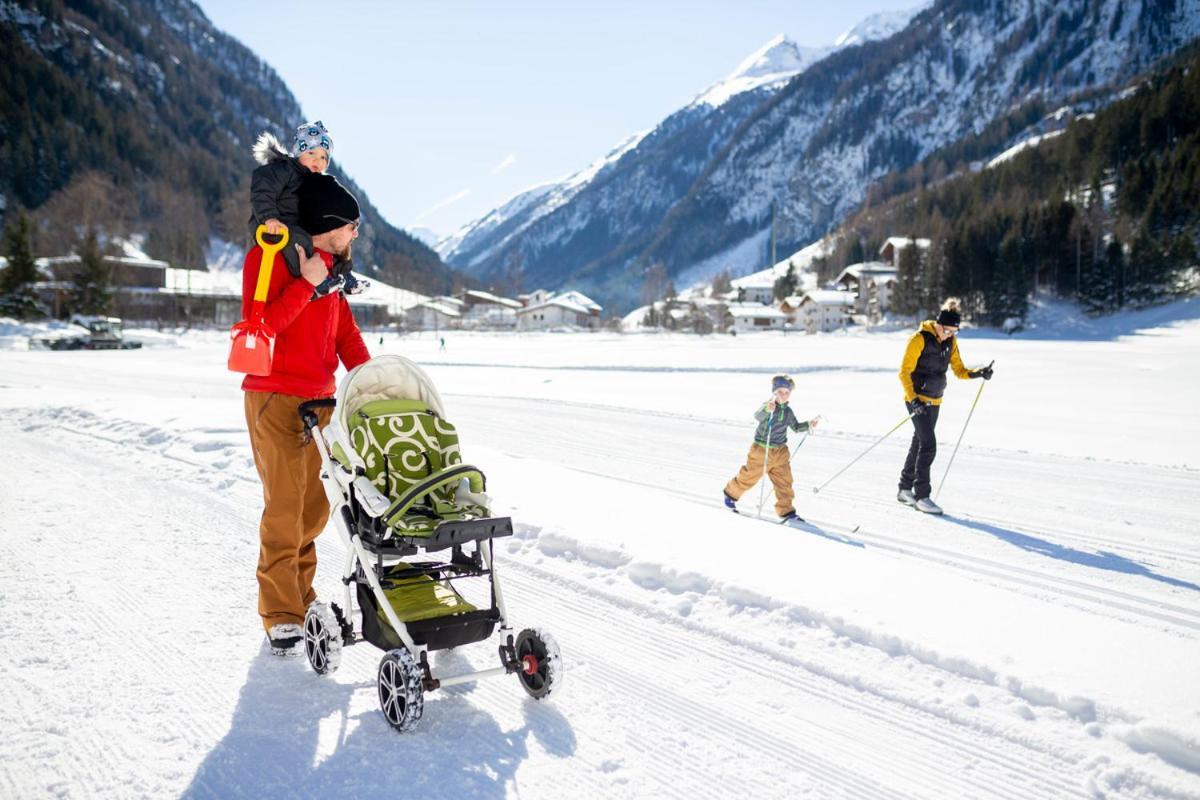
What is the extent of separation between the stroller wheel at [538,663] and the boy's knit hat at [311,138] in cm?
277

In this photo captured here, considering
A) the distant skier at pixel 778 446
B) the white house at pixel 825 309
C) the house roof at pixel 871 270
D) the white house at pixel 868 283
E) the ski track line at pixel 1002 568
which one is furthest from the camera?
the house roof at pixel 871 270

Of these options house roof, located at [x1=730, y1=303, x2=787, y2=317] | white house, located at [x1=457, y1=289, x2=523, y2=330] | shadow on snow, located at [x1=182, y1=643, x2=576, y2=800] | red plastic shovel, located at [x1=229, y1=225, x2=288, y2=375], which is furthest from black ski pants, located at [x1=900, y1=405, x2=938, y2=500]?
house roof, located at [x1=730, y1=303, x2=787, y2=317]

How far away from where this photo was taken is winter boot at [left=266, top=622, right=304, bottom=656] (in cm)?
346

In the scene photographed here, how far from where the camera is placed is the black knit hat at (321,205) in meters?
3.38

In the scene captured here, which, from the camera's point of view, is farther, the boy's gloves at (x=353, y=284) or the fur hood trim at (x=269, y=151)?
the boy's gloves at (x=353, y=284)

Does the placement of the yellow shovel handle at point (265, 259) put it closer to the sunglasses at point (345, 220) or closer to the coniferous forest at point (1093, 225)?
the sunglasses at point (345, 220)

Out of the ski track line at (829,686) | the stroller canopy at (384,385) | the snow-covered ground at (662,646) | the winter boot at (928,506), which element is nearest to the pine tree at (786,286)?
the snow-covered ground at (662,646)

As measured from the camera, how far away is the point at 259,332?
318 centimetres

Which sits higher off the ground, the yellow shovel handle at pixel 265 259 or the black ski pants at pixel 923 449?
the yellow shovel handle at pixel 265 259

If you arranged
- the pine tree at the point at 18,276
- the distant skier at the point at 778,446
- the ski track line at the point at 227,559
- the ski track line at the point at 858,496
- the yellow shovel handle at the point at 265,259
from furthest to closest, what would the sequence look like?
1. the pine tree at the point at 18,276
2. the distant skier at the point at 778,446
3. the ski track line at the point at 858,496
4. the yellow shovel handle at the point at 265,259
5. the ski track line at the point at 227,559

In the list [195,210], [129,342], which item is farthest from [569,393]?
[195,210]

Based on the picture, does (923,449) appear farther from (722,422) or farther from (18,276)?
(18,276)

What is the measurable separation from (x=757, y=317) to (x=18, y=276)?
91862 millimetres

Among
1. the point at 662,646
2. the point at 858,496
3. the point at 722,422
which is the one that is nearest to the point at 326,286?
the point at 662,646
